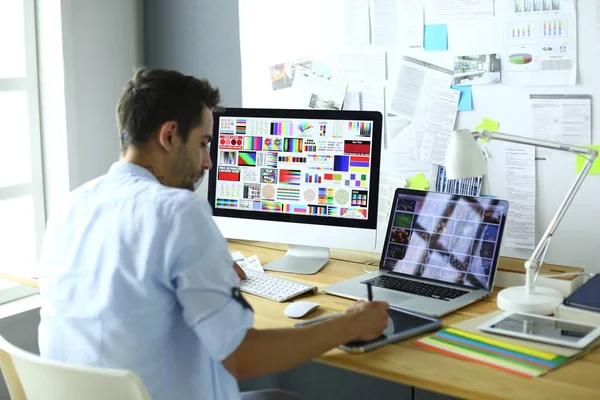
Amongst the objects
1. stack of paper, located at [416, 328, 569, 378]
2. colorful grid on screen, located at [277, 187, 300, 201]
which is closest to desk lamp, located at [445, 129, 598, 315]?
stack of paper, located at [416, 328, 569, 378]

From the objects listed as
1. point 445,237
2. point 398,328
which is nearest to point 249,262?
point 445,237

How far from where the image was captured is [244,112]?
7.88ft

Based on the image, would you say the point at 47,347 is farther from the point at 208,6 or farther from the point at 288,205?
the point at 208,6

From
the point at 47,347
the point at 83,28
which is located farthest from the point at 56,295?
the point at 83,28

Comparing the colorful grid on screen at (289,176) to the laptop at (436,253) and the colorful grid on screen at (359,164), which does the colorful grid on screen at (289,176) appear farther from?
the laptop at (436,253)

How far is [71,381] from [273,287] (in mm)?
864

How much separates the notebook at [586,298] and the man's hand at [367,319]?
444 millimetres

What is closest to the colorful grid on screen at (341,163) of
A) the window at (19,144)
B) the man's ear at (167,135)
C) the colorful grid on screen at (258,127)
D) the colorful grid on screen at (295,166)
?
the colorful grid on screen at (295,166)

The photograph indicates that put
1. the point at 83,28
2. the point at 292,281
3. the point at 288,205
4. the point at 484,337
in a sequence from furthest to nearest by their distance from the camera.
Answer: the point at 83,28 → the point at 288,205 → the point at 292,281 → the point at 484,337

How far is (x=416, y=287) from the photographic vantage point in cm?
210

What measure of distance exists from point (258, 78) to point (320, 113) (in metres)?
0.52

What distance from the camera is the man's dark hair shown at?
158 cm

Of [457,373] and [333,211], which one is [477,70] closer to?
[333,211]

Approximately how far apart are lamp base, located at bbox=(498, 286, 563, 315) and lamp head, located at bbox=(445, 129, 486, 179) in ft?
1.01
